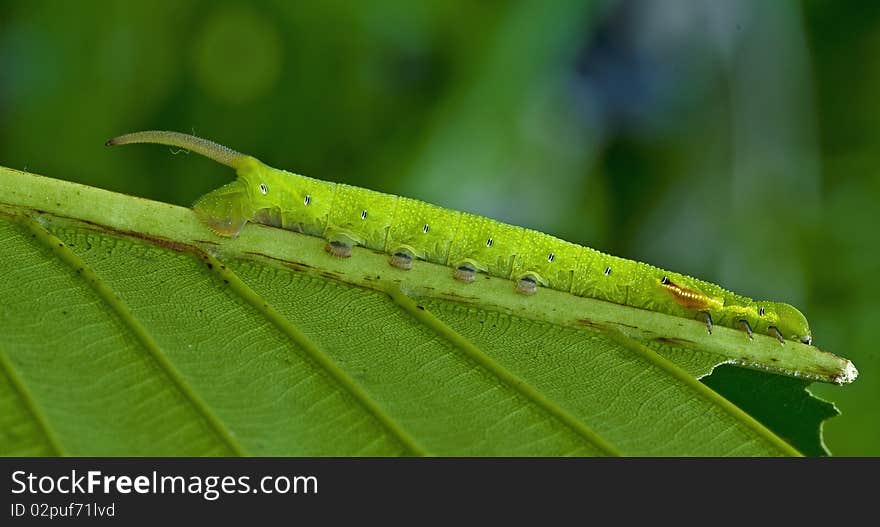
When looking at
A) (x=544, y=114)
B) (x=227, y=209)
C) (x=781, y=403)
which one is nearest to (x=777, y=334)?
(x=781, y=403)

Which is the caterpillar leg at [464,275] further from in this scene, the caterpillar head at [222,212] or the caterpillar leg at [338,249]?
the caterpillar head at [222,212]

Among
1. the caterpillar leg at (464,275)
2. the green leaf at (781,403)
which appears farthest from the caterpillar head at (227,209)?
the green leaf at (781,403)

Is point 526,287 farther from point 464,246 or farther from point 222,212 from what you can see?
point 222,212

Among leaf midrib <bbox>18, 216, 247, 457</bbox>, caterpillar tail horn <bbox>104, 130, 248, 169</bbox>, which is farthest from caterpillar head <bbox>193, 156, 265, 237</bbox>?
leaf midrib <bbox>18, 216, 247, 457</bbox>

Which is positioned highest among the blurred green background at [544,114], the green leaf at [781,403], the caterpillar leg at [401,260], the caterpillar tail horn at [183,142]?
the blurred green background at [544,114]

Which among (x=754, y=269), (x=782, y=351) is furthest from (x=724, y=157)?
(x=782, y=351)

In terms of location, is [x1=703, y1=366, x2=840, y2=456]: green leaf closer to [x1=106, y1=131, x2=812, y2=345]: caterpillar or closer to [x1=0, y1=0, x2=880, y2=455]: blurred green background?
[x1=106, y1=131, x2=812, y2=345]: caterpillar
